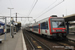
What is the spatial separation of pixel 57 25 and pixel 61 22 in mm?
714

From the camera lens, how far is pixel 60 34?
11922 mm

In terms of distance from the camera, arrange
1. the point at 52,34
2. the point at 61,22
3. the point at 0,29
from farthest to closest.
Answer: the point at 0,29
the point at 61,22
the point at 52,34

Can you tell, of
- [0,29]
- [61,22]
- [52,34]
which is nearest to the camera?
[52,34]

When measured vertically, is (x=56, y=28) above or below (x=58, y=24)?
below

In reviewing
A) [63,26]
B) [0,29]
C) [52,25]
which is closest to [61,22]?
[63,26]

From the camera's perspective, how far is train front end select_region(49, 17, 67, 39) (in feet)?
38.3

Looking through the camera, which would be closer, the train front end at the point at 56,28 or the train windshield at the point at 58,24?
the train front end at the point at 56,28

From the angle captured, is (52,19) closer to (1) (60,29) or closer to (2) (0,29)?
(1) (60,29)

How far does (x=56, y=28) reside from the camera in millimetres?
11820

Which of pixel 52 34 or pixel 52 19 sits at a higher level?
pixel 52 19

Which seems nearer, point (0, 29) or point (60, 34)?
point (60, 34)

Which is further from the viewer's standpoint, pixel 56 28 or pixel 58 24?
pixel 58 24

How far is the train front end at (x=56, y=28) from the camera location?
11662 mm

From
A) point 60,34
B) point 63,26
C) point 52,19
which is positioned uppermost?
point 52,19
